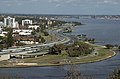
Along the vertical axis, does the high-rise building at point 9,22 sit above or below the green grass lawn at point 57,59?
below

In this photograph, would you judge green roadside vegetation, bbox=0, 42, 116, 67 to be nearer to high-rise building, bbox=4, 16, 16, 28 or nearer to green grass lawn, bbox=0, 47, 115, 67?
green grass lawn, bbox=0, 47, 115, 67

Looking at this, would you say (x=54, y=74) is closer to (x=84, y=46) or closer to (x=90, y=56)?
(x=90, y=56)

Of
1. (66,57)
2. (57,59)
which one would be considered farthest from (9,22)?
(57,59)

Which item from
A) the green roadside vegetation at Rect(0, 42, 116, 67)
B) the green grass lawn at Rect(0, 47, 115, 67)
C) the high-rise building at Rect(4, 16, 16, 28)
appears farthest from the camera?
the high-rise building at Rect(4, 16, 16, 28)

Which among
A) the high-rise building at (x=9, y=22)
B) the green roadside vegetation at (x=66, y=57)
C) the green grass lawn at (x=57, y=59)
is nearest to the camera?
the green grass lawn at (x=57, y=59)

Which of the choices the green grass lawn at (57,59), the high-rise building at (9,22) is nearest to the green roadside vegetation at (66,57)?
the green grass lawn at (57,59)

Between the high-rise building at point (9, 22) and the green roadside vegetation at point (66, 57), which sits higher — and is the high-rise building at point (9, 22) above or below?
below

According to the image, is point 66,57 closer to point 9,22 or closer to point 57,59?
point 57,59

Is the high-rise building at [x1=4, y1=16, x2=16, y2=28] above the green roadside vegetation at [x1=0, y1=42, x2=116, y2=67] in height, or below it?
below

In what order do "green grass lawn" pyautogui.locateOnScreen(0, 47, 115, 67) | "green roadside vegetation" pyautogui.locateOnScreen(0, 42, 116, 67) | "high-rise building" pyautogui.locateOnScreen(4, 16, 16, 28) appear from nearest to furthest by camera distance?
"green grass lawn" pyautogui.locateOnScreen(0, 47, 115, 67)
"green roadside vegetation" pyautogui.locateOnScreen(0, 42, 116, 67)
"high-rise building" pyautogui.locateOnScreen(4, 16, 16, 28)

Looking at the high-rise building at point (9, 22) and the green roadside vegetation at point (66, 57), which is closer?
the green roadside vegetation at point (66, 57)

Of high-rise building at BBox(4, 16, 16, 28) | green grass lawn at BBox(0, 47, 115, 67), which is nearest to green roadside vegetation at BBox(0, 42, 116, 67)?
green grass lawn at BBox(0, 47, 115, 67)

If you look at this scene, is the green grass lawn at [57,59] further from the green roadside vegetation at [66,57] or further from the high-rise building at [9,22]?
the high-rise building at [9,22]

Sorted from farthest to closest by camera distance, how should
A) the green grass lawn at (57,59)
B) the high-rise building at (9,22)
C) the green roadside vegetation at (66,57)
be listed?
the high-rise building at (9,22)
the green roadside vegetation at (66,57)
the green grass lawn at (57,59)
